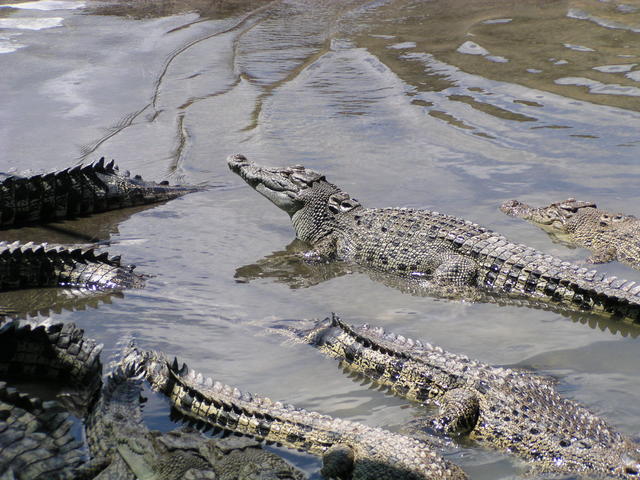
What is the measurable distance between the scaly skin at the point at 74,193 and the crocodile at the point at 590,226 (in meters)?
3.47

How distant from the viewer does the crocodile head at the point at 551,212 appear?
711cm

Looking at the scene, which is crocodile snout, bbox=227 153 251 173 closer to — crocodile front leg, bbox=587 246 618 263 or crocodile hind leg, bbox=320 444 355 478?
crocodile front leg, bbox=587 246 618 263

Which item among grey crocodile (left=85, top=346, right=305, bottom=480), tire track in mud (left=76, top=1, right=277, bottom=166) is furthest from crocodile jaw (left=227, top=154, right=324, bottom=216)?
grey crocodile (left=85, top=346, right=305, bottom=480)

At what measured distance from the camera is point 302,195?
24.2 ft

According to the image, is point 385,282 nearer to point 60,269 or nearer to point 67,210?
point 60,269

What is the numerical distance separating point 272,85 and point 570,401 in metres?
8.94

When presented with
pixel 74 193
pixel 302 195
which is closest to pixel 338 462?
pixel 302 195

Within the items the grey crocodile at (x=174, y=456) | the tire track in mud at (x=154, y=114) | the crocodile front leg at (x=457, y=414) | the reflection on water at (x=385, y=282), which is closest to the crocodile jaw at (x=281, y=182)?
the reflection on water at (x=385, y=282)

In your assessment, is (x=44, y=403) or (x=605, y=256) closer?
(x=44, y=403)

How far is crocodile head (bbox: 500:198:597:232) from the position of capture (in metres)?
7.11

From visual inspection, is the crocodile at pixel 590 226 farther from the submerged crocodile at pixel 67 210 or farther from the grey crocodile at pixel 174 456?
the grey crocodile at pixel 174 456

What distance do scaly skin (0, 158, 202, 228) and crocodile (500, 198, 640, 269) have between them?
11.4 feet

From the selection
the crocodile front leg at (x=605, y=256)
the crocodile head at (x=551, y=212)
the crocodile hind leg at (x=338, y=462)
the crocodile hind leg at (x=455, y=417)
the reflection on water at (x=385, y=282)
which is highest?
the crocodile hind leg at (x=338, y=462)

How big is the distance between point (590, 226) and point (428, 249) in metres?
1.60
